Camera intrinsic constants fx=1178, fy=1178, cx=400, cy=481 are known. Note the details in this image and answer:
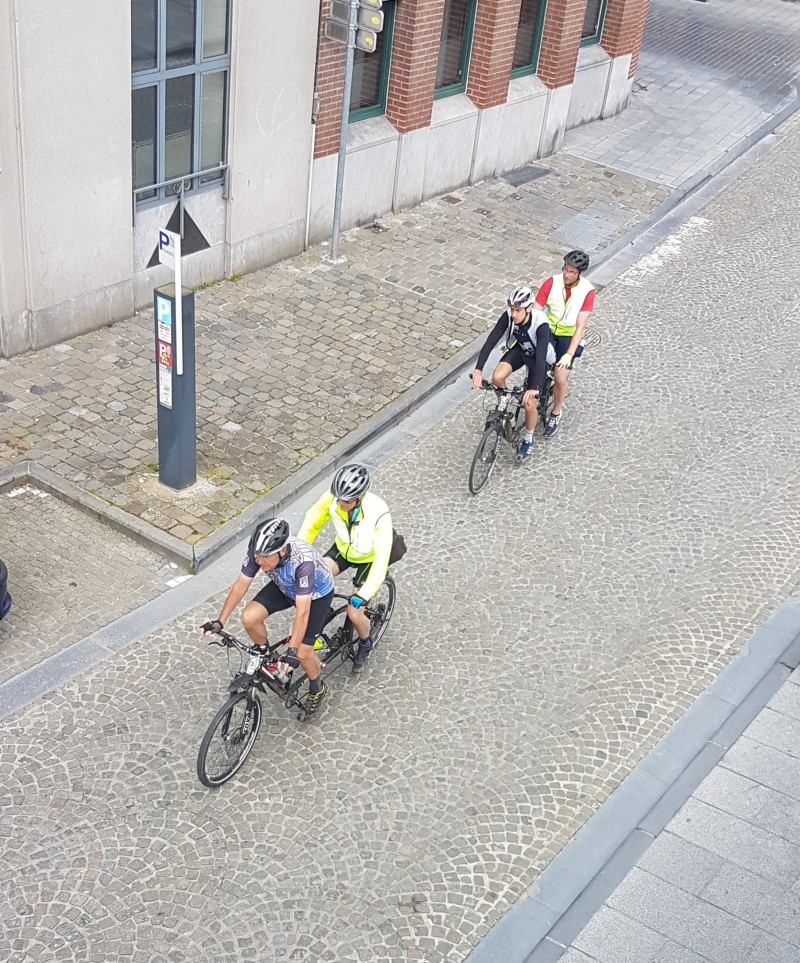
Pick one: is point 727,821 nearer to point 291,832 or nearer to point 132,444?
point 291,832

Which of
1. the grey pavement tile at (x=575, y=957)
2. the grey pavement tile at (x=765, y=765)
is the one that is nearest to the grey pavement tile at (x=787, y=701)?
the grey pavement tile at (x=765, y=765)

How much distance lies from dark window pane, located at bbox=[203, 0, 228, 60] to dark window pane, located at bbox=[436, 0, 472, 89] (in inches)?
163

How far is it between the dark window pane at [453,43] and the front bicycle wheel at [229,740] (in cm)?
1024

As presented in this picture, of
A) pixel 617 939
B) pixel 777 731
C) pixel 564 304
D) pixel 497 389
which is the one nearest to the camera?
pixel 617 939

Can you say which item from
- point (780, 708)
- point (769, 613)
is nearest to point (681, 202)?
point (769, 613)

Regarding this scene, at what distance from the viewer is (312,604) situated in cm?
677

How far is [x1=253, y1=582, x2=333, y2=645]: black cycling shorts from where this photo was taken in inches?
267

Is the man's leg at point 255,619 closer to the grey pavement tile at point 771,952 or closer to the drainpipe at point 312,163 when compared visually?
the grey pavement tile at point 771,952

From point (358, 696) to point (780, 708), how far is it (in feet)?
9.25

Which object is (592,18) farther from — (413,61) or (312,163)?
(312,163)

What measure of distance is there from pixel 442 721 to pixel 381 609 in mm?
852

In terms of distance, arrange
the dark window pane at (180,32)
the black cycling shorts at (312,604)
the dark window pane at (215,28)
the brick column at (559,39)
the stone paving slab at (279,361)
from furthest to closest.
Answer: the brick column at (559,39), the dark window pane at (215,28), the dark window pane at (180,32), the stone paving slab at (279,361), the black cycling shorts at (312,604)

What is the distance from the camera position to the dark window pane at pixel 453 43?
575 inches

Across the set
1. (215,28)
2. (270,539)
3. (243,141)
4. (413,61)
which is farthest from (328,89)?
(270,539)
